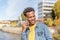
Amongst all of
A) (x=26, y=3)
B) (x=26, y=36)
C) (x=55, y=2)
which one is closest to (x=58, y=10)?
(x=55, y=2)

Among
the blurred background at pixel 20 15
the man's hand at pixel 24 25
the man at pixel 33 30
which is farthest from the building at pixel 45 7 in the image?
the man at pixel 33 30

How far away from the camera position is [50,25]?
2189 mm

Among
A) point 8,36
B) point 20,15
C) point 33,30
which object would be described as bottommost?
point 8,36

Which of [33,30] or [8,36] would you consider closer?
[33,30]

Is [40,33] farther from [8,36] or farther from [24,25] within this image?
[8,36]

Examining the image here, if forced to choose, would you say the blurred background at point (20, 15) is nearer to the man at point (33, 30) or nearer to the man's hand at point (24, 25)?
the man's hand at point (24, 25)

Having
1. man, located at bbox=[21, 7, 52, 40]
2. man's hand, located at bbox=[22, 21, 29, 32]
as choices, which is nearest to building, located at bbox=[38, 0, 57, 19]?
man's hand, located at bbox=[22, 21, 29, 32]

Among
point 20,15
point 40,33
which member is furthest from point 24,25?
point 40,33

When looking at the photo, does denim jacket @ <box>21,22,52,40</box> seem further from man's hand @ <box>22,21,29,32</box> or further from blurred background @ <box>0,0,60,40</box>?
blurred background @ <box>0,0,60,40</box>

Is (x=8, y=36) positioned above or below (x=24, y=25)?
below

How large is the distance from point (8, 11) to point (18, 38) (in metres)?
0.39

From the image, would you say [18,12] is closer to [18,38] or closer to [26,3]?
[26,3]

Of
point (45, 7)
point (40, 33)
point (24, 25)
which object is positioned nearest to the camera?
point (40, 33)

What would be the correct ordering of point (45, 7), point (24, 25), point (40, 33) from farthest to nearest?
point (45, 7) → point (24, 25) → point (40, 33)
